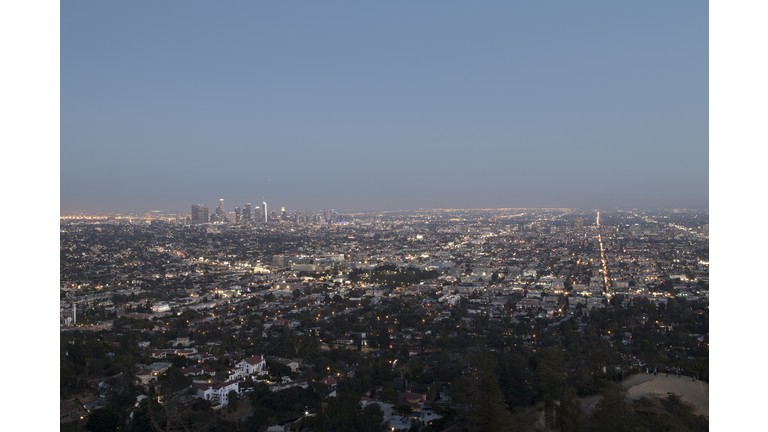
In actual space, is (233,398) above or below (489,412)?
below

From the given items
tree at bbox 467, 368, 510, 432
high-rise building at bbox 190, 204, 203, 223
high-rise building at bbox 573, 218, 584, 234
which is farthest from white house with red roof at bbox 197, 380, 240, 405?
high-rise building at bbox 190, 204, 203, 223

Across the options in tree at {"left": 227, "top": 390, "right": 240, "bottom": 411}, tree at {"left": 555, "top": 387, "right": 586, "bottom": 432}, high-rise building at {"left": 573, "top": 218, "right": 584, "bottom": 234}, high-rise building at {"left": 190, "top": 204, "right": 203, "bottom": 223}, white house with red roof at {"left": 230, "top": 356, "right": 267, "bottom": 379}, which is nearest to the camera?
tree at {"left": 555, "top": 387, "right": 586, "bottom": 432}

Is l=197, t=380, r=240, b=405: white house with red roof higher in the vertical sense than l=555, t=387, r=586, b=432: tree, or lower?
lower

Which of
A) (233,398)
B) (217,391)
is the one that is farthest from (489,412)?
(217,391)

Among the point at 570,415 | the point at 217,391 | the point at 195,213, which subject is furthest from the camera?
the point at 195,213

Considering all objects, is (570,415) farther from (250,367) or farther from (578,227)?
(578,227)

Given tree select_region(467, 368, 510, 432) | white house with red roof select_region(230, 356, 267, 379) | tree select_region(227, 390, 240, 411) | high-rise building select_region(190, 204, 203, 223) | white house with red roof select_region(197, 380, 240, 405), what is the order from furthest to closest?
high-rise building select_region(190, 204, 203, 223)
white house with red roof select_region(230, 356, 267, 379)
white house with red roof select_region(197, 380, 240, 405)
tree select_region(227, 390, 240, 411)
tree select_region(467, 368, 510, 432)

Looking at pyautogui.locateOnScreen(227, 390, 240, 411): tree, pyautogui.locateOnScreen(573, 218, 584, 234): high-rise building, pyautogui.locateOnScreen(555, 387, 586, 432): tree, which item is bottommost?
pyautogui.locateOnScreen(227, 390, 240, 411): tree

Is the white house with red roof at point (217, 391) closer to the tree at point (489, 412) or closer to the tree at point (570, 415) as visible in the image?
the tree at point (489, 412)

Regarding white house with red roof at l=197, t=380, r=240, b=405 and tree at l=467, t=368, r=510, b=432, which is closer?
tree at l=467, t=368, r=510, b=432

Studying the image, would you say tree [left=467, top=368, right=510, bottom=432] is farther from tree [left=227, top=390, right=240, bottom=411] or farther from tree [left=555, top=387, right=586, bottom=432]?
tree [left=227, top=390, right=240, bottom=411]
